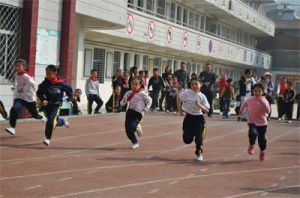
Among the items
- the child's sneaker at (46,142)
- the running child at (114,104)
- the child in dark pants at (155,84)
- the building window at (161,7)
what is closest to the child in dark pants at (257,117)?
the child's sneaker at (46,142)

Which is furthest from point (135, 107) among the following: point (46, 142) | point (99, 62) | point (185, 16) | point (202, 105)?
point (185, 16)

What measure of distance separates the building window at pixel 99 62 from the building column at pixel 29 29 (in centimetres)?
1030

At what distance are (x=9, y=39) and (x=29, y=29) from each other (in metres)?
0.59

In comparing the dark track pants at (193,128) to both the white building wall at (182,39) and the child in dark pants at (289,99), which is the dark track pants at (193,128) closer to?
the child in dark pants at (289,99)

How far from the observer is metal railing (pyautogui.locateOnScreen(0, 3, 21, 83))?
1524 centimetres

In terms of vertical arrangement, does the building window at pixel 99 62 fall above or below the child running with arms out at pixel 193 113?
above

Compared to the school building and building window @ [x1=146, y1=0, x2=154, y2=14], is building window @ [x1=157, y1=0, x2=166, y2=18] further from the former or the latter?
building window @ [x1=146, y1=0, x2=154, y2=14]

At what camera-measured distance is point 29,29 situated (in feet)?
52.1

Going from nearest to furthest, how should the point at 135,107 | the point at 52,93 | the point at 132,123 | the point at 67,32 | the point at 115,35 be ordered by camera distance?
the point at 52,93 → the point at 132,123 → the point at 135,107 → the point at 67,32 → the point at 115,35

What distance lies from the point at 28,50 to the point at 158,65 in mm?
19120

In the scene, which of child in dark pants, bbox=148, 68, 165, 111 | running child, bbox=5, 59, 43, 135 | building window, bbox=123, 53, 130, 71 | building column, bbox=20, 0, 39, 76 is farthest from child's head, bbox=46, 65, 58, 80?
building window, bbox=123, 53, 130, 71

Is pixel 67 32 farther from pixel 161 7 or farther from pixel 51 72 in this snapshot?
pixel 161 7

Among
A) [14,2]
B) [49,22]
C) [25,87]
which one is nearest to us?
[25,87]

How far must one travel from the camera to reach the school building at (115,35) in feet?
52.2
